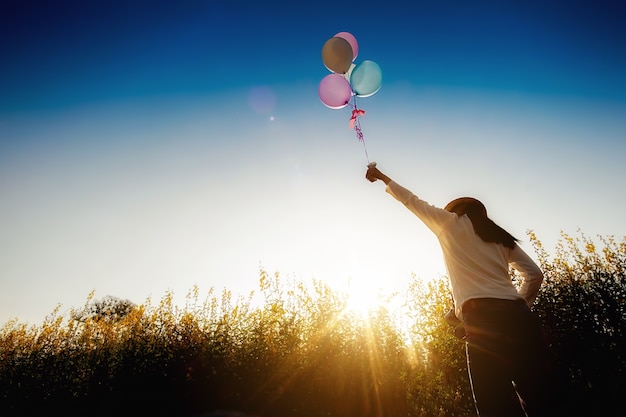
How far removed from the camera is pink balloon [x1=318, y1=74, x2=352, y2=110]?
3.07 metres

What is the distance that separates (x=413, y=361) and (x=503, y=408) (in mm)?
7225

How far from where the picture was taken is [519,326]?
1.38 metres

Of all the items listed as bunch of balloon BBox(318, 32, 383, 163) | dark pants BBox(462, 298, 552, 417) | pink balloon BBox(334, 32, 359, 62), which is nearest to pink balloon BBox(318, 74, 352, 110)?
bunch of balloon BBox(318, 32, 383, 163)

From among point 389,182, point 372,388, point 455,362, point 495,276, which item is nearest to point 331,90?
point 389,182

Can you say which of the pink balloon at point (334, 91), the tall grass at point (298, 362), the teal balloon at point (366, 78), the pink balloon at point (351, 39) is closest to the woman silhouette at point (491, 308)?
the pink balloon at point (334, 91)

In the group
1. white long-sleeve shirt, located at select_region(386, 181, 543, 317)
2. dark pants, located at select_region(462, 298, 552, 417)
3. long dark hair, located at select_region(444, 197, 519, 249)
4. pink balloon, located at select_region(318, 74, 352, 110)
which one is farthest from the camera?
pink balloon, located at select_region(318, 74, 352, 110)

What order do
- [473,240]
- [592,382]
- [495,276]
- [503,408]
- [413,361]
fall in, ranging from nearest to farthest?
[503,408] → [495,276] → [473,240] → [592,382] → [413,361]

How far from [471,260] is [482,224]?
261 millimetres

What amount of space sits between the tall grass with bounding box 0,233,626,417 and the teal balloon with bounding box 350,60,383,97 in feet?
15.8

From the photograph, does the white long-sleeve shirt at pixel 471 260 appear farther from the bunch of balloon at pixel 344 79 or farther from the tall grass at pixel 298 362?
the tall grass at pixel 298 362

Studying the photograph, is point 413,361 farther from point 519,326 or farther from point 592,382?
point 519,326

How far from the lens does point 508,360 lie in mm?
1362

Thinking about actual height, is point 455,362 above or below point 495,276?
above

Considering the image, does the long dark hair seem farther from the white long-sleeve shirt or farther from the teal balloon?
the teal balloon
